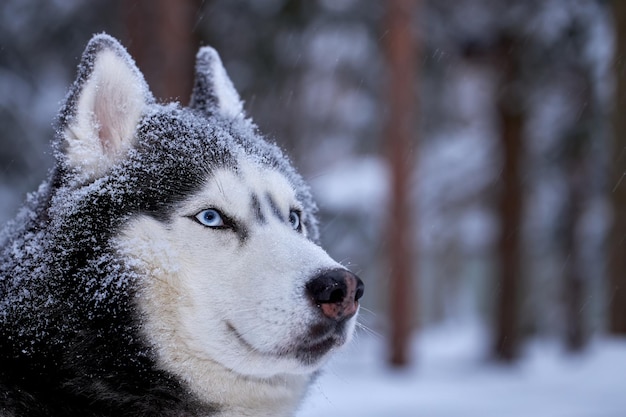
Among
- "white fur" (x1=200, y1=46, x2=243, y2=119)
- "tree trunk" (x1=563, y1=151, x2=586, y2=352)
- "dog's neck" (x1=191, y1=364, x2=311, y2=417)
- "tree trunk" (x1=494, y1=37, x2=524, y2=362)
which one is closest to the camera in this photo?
"dog's neck" (x1=191, y1=364, x2=311, y2=417)

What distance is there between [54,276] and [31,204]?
0.46 m

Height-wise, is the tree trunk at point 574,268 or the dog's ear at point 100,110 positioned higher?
the tree trunk at point 574,268

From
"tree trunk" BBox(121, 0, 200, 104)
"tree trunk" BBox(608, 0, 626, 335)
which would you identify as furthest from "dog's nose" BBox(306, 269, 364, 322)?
"tree trunk" BBox(608, 0, 626, 335)

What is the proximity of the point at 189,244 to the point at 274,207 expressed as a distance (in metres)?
0.41

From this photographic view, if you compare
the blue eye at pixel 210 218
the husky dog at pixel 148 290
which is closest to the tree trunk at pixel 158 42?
the husky dog at pixel 148 290

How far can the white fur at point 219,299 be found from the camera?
211 centimetres

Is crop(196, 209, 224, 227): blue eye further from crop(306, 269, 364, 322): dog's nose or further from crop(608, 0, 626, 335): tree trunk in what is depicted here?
crop(608, 0, 626, 335): tree trunk

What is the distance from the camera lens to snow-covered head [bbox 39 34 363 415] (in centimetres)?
212

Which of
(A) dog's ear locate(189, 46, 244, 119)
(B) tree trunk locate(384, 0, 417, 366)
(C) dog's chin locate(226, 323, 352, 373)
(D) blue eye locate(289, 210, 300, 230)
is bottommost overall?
(C) dog's chin locate(226, 323, 352, 373)

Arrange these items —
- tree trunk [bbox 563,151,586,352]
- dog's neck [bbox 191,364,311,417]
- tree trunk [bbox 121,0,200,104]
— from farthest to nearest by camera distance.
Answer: tree trunk [bbox 563,151,586,352] < tree trunk [bbox 121,0,200,104] < dog's neck [bbox 191,364,311,417]

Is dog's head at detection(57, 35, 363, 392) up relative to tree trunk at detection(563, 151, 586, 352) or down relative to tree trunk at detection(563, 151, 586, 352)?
down

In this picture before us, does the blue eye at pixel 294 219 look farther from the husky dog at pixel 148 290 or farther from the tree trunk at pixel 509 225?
the tree trunk at pixel 509 225

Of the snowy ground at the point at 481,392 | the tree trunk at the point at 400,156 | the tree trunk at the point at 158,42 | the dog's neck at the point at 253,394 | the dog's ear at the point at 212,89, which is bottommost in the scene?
the dog's neck at the point at 253,394

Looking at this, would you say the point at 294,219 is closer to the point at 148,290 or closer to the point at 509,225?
the point at 148,290
